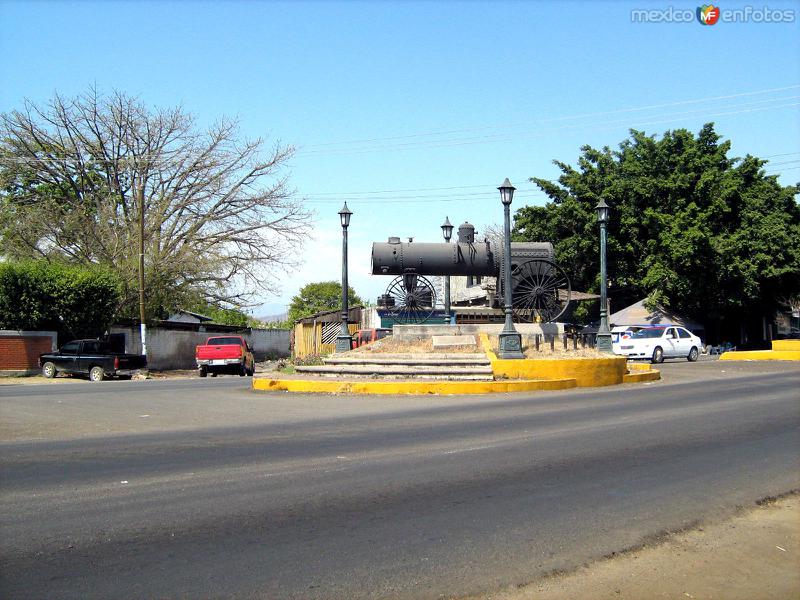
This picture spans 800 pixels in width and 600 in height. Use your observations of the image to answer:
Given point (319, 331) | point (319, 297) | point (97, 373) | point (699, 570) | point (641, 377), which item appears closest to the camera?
point (699, 570)

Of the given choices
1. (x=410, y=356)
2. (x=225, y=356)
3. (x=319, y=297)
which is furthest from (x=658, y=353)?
(x=319, y=297)

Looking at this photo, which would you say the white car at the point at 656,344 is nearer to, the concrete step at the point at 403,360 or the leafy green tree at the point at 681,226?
the leafy green tree at the point at 681,226

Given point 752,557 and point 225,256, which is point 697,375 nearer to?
point 752,557

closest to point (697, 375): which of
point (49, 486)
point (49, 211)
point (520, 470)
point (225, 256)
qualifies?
point (520, 470)

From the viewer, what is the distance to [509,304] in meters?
19.4

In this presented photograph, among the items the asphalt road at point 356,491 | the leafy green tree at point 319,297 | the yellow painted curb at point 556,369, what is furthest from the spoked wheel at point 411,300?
the leafy green tree at point 319,297

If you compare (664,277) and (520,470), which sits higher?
(664,277)

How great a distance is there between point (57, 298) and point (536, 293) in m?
19.9

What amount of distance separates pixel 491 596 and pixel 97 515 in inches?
137

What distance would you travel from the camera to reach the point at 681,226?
38938 mm

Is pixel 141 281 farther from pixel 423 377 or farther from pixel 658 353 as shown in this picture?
pixel 658 353

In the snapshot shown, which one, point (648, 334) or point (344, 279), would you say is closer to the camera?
point (344, 279)

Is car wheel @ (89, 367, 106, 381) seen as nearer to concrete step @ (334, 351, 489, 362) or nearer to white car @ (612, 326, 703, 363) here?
concrete step @ (334, 351, 489, 362)

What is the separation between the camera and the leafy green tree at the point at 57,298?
2966 centimetres
